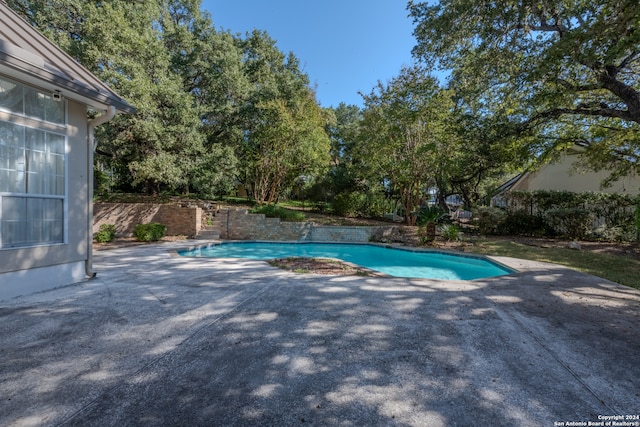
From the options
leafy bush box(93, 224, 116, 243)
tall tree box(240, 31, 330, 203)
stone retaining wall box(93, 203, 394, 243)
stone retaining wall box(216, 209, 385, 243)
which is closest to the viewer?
leafy bush box(93, 224, 116, 243)

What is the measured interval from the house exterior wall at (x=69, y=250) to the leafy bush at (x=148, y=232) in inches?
261

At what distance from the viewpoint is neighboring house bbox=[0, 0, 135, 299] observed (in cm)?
434

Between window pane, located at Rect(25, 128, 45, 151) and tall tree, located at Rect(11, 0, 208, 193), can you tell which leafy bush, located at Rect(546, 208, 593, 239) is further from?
window pane, located at Rect(25, 128, 45, 151)

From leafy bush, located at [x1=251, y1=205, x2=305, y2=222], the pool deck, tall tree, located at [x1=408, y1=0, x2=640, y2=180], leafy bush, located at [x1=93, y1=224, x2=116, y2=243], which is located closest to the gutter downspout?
the pool deck

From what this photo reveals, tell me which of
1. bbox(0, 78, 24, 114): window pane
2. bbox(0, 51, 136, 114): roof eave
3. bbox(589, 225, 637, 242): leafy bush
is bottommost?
bbox(589, 225, 637, 242): leafy bush

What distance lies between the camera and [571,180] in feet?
58.5

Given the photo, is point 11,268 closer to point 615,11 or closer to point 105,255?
point 105,255

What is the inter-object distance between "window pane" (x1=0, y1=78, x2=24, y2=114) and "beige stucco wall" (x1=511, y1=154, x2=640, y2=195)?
2066 centimetres

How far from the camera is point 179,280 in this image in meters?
5.64

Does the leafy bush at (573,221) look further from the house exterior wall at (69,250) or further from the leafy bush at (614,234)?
the house exterior wall at (69,250)

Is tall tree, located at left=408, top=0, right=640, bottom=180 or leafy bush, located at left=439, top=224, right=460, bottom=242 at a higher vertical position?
tall tree, located at left=408, top=0, right=640, bottom=180

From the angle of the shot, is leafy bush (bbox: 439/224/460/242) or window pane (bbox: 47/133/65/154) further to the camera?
leafy bush (bbox: 439/224/460/242)

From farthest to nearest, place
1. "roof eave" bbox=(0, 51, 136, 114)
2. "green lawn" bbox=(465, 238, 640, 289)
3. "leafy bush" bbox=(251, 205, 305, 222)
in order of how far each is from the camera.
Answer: "leafy bush" bbox=(251, 205, 305, 222) < "green lawn" bbox=(465, 238, 640, 289) < "roof eave" bbox=(0, 51, 136, 114)

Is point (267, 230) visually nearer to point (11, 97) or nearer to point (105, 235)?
point (105, 235)
